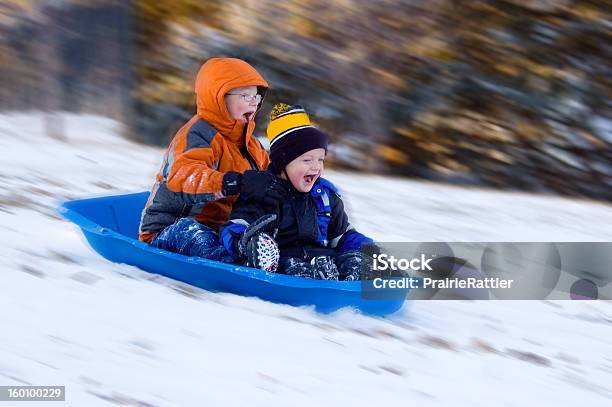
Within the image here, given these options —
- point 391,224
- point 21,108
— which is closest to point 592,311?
point 391,224

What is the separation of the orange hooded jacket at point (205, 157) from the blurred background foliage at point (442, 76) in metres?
3.68

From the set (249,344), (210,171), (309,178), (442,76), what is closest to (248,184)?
(210,171)

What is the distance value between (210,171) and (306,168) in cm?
39

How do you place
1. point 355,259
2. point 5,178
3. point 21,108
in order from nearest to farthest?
point 355,259, point 5,178, point 21,108

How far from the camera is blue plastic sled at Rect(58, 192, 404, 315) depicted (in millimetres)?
3715

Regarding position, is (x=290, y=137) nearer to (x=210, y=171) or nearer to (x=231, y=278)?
(x=210, y=171)

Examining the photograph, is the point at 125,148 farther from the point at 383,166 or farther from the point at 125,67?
the point at 383,166

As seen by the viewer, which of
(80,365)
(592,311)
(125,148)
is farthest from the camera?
(125,148)

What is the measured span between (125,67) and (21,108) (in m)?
1.41

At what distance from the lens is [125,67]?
29.4 ft

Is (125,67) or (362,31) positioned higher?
(362,31)

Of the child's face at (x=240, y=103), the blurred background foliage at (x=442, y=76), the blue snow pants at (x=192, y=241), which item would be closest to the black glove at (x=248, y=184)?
the blue snow pants at (x=192, y=241)

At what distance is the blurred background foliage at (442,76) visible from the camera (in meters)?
7.82

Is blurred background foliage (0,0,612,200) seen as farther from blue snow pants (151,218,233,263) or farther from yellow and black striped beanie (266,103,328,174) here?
blue snow pants (151,218,233,263)
